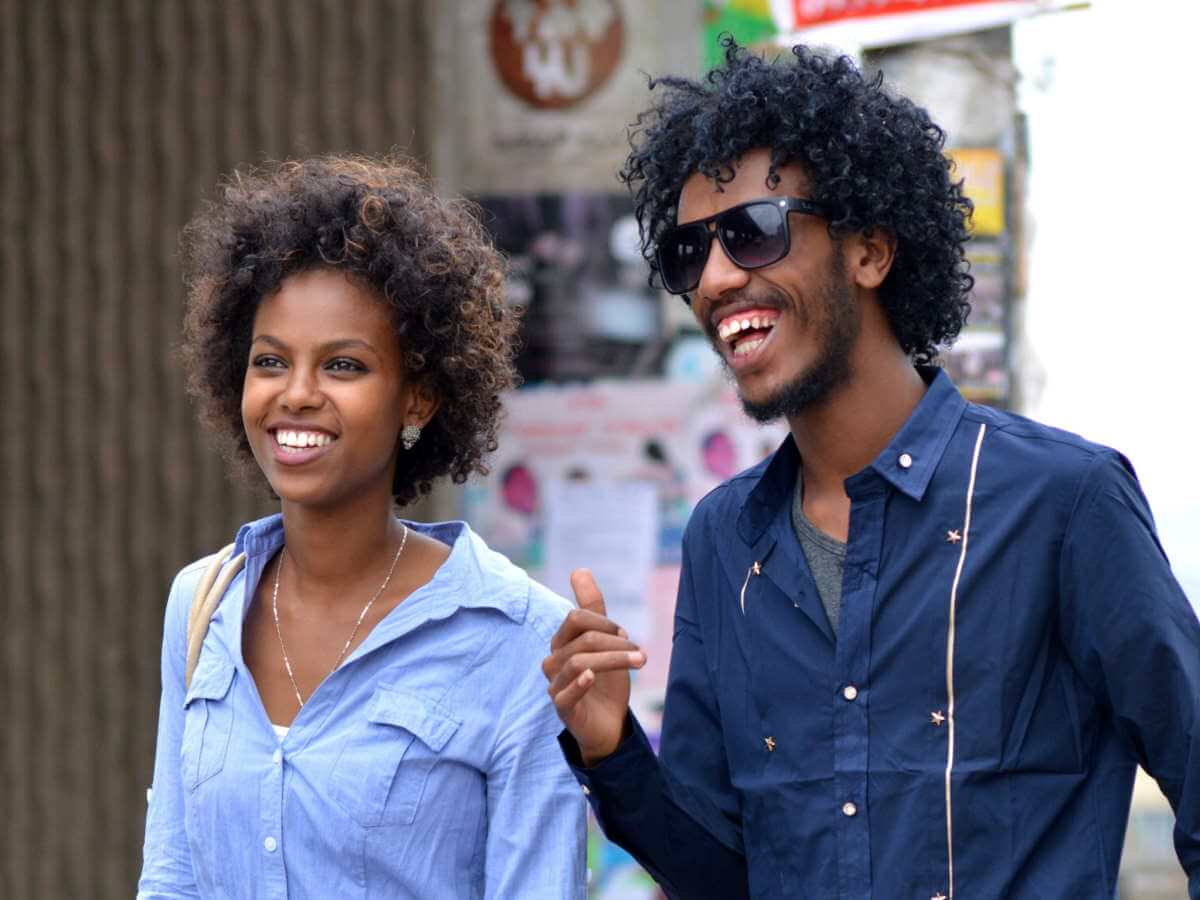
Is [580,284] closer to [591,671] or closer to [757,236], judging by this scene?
[757,236]

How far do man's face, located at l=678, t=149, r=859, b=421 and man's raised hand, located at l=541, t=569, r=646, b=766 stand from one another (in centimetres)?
43

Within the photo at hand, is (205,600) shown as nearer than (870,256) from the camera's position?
No

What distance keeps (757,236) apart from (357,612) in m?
0.97

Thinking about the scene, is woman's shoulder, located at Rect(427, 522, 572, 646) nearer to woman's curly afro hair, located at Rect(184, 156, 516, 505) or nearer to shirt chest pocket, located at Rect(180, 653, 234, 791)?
woman's curly afro hair, located at Rect(184, 156, 516, 505)

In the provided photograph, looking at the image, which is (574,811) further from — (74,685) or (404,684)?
(74,685)

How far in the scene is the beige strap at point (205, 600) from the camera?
10.7 feet

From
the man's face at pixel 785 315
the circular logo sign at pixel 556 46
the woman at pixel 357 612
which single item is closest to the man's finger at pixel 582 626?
the woman at pixel 357 612

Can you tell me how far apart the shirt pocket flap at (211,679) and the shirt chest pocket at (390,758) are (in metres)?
0.29

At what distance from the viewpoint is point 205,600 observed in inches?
131

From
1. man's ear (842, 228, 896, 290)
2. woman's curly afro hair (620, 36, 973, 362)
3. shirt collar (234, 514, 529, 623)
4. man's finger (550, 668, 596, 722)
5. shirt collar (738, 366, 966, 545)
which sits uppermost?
woman's curly afro hair (620, 36, 973, 362)

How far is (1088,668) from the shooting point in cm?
268

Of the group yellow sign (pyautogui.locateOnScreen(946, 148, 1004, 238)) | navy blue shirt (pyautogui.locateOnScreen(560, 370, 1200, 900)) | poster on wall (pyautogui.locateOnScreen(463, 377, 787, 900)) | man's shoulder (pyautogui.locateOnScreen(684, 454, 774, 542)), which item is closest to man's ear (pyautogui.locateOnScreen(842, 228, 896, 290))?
navy blue shirt (pyautogui.locateOnScreen(560, 370, 1200, 900))

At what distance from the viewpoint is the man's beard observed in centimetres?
292

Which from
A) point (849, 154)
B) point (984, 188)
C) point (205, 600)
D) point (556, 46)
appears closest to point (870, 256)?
point (849, 154)
